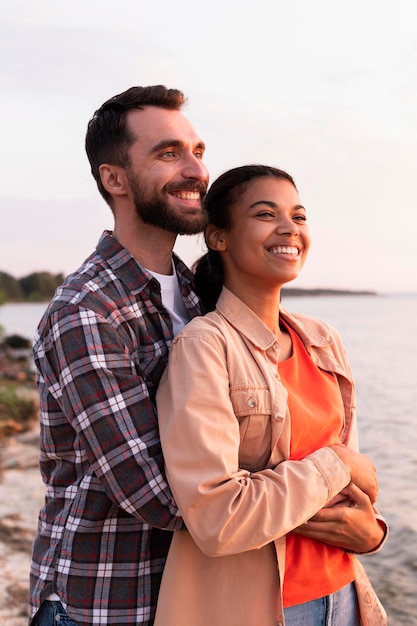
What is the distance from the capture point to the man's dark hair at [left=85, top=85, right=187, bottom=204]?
103 inches

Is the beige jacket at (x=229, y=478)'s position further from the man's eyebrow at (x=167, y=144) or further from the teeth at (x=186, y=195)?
the man's eyebrow at (x=167, y=144)

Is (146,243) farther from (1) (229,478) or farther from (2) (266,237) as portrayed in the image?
(1) (229,478)

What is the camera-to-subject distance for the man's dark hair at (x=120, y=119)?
8.55 ft

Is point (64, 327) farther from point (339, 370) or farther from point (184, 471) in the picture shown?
point (339, 370)

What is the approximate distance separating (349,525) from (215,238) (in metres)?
1.04

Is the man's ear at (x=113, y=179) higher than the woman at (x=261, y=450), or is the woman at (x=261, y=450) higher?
the man's ear at (x=113, y=179)

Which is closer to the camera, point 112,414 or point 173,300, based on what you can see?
point 112,414

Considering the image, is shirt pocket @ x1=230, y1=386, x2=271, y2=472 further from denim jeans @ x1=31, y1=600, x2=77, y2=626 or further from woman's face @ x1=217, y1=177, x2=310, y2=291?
denim jeans @ x1=31, y1=600, x2=77, y2=626

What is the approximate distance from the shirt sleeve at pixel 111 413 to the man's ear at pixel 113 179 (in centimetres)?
67

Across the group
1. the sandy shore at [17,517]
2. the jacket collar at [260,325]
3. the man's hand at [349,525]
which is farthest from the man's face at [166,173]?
the sandy shore at [17,517]

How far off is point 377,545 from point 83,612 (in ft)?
3.07

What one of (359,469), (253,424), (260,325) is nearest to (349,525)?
(359,469)

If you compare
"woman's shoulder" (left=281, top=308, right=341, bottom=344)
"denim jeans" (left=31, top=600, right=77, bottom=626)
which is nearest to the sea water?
"woman's shoulder" (left=281, top=308, right=341, bottom=344)

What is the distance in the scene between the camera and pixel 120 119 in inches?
103
